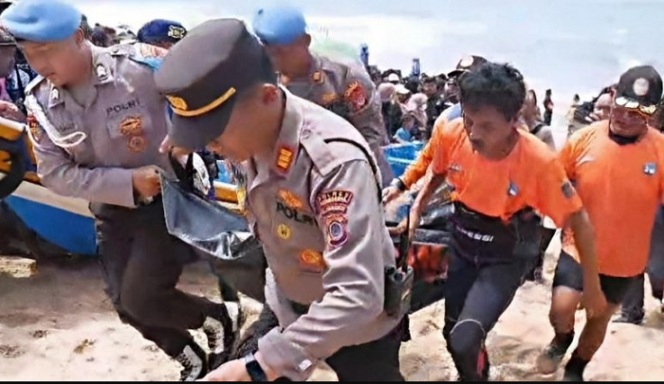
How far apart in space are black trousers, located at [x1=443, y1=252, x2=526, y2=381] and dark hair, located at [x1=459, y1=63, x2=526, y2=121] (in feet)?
1.93

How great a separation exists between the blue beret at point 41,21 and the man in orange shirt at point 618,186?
196 cm

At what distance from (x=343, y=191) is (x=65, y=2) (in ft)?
5.46

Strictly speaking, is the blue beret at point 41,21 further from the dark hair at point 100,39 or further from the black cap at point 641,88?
the dark hair at point 100,39

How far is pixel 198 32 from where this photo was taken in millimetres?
1980

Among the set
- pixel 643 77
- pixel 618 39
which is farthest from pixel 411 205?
pixel 618 39

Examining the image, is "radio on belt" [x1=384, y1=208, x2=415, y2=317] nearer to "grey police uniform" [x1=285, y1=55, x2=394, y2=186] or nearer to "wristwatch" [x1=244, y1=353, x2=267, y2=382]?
"wristwatch" [x1=244, y1=353, x2=267, y2=382]

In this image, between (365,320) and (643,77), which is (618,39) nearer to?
(643,77)

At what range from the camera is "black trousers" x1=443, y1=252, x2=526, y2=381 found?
3.37 m

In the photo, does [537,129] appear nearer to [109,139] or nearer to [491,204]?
[491,204]

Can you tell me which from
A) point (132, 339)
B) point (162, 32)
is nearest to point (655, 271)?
point (132, 339)

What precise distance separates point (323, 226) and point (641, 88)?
210 centimetres

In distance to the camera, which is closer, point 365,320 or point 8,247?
point 365,320

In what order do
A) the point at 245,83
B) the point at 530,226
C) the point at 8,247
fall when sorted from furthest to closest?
the point at 8,247
the point at 530,226
the point at 245,83

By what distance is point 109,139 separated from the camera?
3324 millimetres
